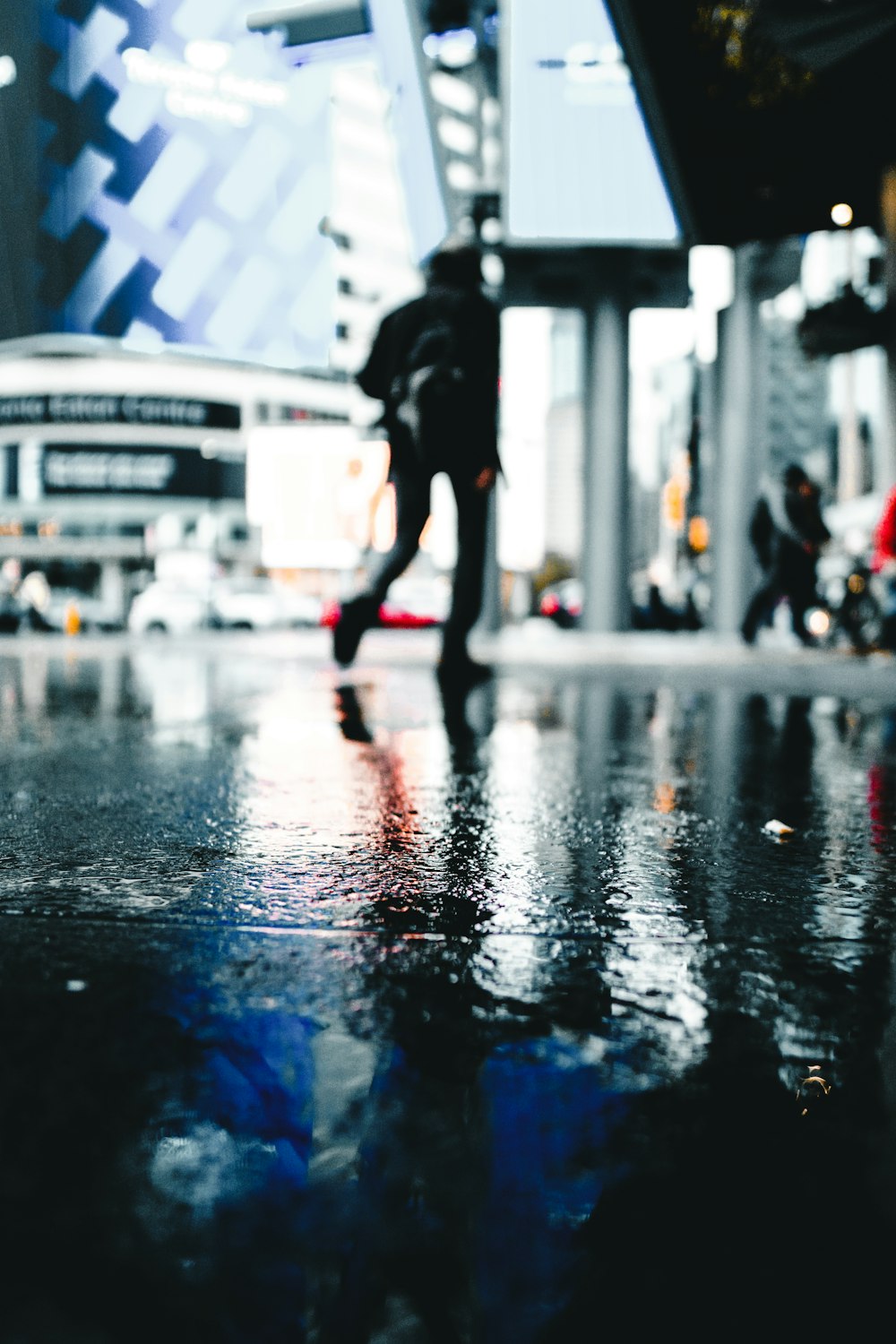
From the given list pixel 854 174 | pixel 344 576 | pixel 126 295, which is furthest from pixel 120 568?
pixel 854 174

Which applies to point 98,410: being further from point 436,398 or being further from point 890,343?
point 436,398

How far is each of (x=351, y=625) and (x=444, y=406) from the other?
1379 millimetres

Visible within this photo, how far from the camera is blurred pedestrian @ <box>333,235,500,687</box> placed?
6.10 metres

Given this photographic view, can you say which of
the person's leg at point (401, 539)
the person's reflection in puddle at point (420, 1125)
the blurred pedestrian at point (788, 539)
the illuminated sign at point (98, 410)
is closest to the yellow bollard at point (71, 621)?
the blurred pedestrian at point (788, 539)

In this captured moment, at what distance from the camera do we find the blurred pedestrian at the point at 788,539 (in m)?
10.6

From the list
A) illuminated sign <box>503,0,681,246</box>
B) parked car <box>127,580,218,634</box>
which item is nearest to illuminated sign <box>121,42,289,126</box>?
illuminated sign <box>503,0,681,246</box>

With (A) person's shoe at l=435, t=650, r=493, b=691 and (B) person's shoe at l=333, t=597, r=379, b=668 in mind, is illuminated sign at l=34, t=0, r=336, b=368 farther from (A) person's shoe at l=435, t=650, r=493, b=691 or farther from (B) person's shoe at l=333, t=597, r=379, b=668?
(A) person's shoe at l=435, t=650, r=493, b=691

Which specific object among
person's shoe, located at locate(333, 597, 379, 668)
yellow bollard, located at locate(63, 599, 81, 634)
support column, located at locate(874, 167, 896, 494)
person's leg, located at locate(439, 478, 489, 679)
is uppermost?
support column, located at locate(874, 167, 896, 494)

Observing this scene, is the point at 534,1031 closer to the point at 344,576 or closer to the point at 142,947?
the point at 142,947

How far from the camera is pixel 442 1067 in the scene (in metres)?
1.11

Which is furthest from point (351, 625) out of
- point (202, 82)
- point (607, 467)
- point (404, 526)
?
point (202, 82)

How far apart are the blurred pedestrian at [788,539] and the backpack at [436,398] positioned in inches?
207

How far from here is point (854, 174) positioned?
1245cm

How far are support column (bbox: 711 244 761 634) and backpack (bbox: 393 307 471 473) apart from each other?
913 centimetres
